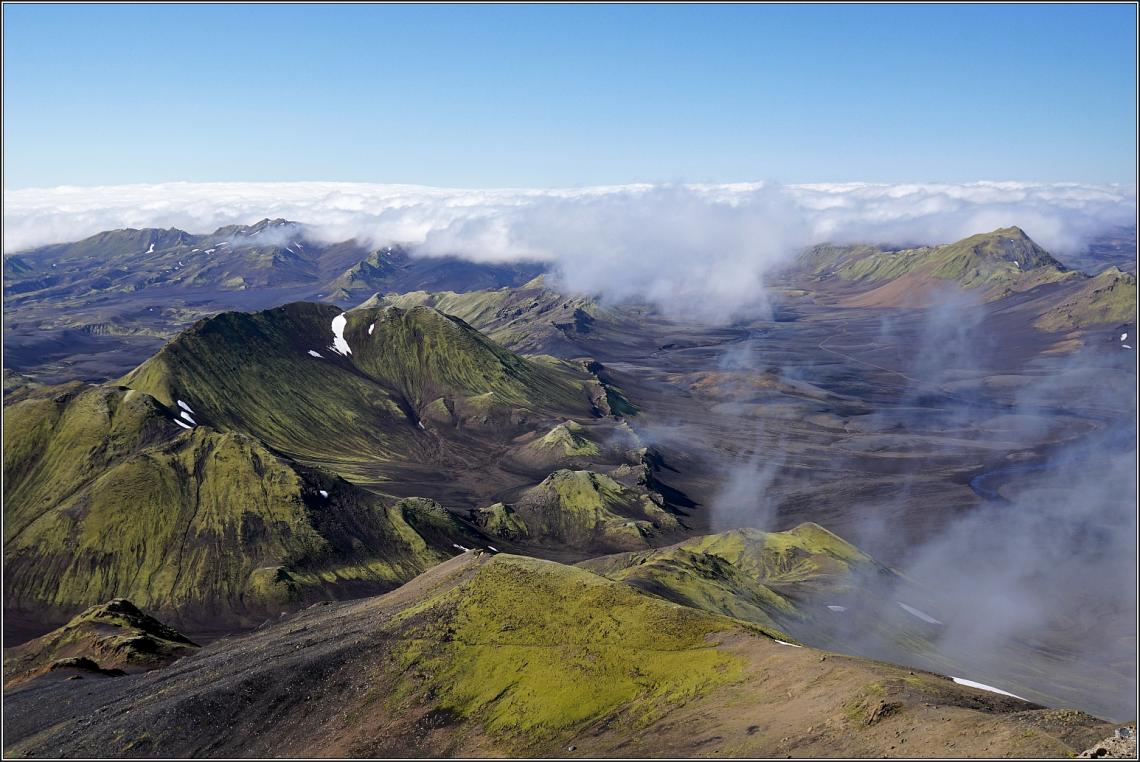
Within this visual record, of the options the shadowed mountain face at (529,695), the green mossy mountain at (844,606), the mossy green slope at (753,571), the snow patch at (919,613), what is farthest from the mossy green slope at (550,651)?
the snow patch at (919,613)

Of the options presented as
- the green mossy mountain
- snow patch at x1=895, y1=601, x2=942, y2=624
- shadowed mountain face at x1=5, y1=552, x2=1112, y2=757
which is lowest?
snow patch at x1=895, y1=601, x2=942, y2=624

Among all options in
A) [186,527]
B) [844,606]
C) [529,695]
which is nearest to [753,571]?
[844,606]

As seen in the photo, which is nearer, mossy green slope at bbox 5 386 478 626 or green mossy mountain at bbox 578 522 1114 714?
green mossy mountain at bbox 578 522 1114 714

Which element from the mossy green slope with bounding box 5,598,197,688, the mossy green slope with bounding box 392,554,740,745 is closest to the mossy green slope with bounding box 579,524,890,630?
the mossy green slope with bounding box 392,554,740,745

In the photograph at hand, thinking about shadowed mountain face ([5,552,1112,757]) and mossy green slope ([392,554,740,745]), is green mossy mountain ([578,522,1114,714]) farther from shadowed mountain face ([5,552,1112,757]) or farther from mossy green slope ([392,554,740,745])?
shadowed mountain face ([5,552,1112,757])

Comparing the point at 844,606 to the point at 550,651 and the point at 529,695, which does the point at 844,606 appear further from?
the point at 529,695

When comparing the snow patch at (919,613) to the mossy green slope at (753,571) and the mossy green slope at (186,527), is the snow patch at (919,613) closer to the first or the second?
the mossy green slope at (753,571)

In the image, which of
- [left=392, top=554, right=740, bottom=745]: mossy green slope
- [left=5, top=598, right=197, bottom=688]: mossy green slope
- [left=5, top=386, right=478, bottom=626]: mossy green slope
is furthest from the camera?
[left=5, top=386, right=478, bottom=626]: mossy green slope
